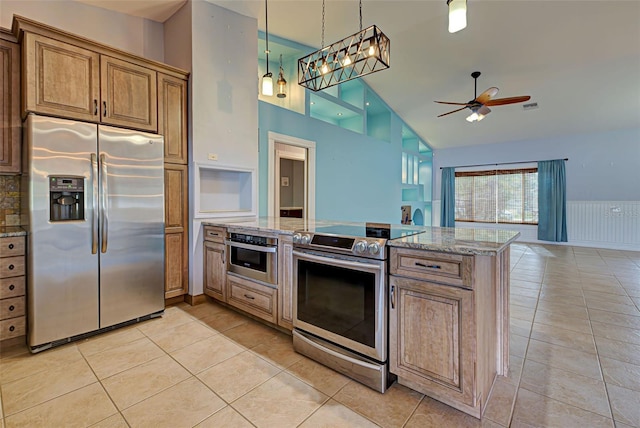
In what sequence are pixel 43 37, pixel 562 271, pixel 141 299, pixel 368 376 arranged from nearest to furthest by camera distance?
pixel 368 376 < pixel 43 37 < pixel 141 299 < pixel 562 271

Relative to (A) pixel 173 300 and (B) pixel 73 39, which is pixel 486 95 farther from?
(A) pixel 173 300

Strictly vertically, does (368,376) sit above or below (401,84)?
below

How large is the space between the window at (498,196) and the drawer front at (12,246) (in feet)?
31.5

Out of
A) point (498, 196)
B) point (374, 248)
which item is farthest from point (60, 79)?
point (498, 196)

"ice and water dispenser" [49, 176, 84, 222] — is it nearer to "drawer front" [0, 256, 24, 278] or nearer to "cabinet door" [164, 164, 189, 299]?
"drawer front" [0, 256, 24, 278]

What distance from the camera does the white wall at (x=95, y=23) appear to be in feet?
8.16

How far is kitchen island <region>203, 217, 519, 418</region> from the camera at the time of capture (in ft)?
4.75

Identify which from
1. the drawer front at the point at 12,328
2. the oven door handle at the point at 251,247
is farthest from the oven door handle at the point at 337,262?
the drawer front at the point at 12,328

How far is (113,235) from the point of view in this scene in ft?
7.87

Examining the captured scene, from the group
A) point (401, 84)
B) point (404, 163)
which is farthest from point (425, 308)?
point (404, 163)

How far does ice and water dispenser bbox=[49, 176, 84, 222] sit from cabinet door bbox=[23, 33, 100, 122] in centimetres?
54

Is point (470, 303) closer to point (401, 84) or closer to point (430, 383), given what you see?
point (430, 383)

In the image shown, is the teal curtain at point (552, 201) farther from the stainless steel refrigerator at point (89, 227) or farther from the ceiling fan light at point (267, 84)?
the stainless steel refrigerator at point (89, 227)

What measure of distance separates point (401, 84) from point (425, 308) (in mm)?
5480
